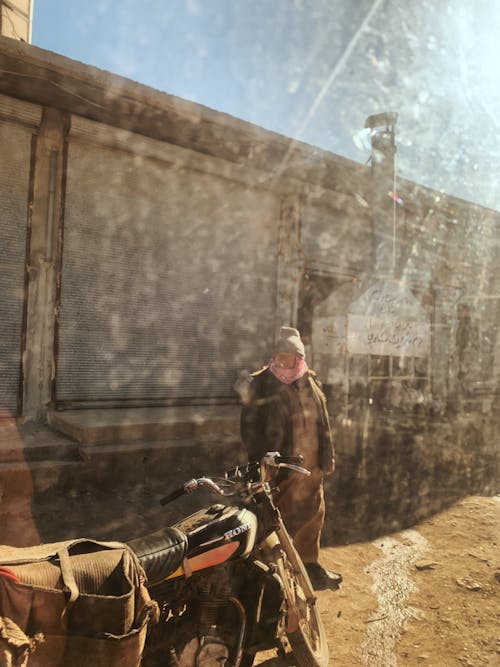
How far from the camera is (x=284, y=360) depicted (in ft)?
13.1

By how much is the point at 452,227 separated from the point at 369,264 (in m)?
3.69

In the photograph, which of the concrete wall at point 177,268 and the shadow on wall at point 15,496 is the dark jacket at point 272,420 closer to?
the concrete wall at point 177,268

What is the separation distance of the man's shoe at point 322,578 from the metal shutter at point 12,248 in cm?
399

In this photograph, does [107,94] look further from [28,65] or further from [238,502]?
[238,502]

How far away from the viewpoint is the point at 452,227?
41.8 ft

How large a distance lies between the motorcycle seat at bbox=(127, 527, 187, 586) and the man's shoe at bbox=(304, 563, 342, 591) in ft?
7.16

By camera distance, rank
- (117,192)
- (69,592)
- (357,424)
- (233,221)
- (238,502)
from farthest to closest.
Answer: (357,424), (233,221), (117,192), (238,502), (69,592)

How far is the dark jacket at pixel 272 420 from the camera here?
391 centimetres

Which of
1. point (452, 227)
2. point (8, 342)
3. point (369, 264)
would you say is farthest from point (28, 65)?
point (452, 227)

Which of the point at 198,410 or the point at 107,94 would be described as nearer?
the point at 107,94

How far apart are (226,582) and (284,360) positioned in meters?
1.98

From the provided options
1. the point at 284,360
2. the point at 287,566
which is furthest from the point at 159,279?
the point at 287,566

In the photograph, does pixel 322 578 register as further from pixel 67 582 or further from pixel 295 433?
pixel 67 582

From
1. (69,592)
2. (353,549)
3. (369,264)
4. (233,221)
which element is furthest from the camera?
(369,264)
